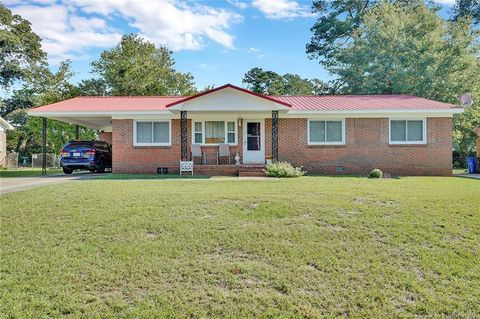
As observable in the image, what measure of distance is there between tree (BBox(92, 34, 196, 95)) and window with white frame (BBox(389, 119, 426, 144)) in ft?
78.2

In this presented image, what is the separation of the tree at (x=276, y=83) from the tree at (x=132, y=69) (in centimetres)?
1720

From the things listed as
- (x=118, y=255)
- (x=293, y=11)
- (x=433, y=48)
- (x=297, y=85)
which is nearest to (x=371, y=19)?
(x=433, y=48)

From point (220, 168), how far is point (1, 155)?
924 inches

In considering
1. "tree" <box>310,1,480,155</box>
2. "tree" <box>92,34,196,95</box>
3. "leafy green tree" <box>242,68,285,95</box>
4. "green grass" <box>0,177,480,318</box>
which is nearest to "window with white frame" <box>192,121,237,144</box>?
"green grass" <box>0,177,480,318</box>

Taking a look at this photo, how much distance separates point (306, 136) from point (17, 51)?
98.2 ft

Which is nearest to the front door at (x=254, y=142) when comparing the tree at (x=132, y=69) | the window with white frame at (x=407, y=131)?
the window with white frame at (x=407, y=131)

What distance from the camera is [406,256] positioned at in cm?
538

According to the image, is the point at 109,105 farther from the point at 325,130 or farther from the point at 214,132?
the point at 325,130

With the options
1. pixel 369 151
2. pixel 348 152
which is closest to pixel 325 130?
pixel 348 152

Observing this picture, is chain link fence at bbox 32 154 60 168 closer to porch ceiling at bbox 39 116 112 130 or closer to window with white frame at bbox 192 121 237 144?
porch ceiling at bbox 39 116 112 130

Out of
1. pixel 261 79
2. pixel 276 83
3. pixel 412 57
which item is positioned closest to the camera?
pixel 412 57

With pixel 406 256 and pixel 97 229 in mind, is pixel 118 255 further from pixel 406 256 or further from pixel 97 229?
pixel 406 256

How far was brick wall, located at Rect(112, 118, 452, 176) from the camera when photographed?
56.1ft

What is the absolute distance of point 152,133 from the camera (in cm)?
1759
